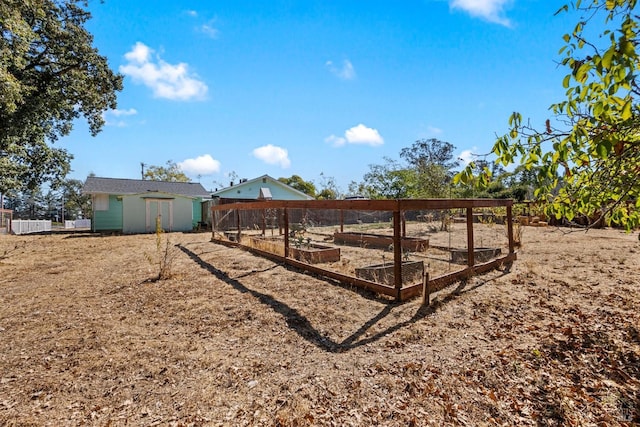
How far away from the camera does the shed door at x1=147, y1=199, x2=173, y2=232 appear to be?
1907 centimetres

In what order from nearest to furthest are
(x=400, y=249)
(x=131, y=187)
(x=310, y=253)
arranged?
(x=400, y=249), (x=310, y=253), (x=131, y=187)

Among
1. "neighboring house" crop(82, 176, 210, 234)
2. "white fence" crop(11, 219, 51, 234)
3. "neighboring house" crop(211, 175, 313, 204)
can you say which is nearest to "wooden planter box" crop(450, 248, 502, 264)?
"neighboring house" crop(211, 175, 313, 204)

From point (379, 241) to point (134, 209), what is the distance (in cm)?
1535

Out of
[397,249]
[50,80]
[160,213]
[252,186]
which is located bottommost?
[397,249]

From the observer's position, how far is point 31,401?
2492mm

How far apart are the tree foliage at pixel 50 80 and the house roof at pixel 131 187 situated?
4719 mm

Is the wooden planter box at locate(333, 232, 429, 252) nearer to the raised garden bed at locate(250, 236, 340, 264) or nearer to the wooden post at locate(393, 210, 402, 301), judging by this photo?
the raised garden bed at locate(250, 236, 340, 264)

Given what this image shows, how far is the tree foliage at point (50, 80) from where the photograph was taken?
1014 centimetres

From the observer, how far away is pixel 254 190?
2453cm

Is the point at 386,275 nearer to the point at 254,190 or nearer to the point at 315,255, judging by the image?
the point at 315,255

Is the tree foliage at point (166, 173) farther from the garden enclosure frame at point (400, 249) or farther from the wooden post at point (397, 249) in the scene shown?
the wooden post at point (397, 249)

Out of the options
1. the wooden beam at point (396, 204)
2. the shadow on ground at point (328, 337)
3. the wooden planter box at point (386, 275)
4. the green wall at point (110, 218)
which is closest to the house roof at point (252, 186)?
the green wall at point (110, 218)

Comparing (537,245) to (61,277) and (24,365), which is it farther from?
(61,277)

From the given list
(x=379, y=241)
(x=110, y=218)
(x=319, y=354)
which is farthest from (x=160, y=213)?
(x=319, y=354)
